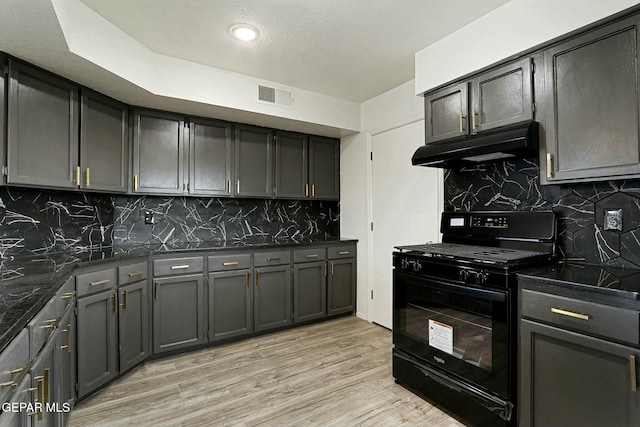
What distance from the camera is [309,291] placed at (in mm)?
3574

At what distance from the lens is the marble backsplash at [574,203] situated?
1.82m

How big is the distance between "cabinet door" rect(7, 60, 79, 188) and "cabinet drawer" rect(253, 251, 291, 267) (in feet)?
5.25

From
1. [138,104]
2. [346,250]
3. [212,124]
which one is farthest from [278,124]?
[346,250]

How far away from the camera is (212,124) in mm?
3295

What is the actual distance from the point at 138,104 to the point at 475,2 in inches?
109

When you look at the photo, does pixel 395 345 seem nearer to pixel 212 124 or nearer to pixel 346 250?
pixel 346 250

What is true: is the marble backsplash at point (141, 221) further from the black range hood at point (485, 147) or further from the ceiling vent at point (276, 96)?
the black range hood at point (485, 147)

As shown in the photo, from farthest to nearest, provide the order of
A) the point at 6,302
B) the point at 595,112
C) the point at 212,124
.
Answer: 1. the point at 212,124
2. the point at 595,112
3. the point at 6,302

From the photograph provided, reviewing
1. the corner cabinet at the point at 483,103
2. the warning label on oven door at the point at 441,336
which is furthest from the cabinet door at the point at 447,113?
the warning label on oven door at the point at 441,336

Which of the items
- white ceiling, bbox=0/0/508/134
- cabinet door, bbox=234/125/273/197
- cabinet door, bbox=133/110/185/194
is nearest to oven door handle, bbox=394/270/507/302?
white ceiling, bbox=0/0/508/134

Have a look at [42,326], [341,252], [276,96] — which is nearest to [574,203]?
[341,252]

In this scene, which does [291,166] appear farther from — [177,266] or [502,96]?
[502,96]

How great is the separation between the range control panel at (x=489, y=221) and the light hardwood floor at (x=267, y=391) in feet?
4.31

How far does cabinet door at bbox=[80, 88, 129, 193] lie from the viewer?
2.46 m
